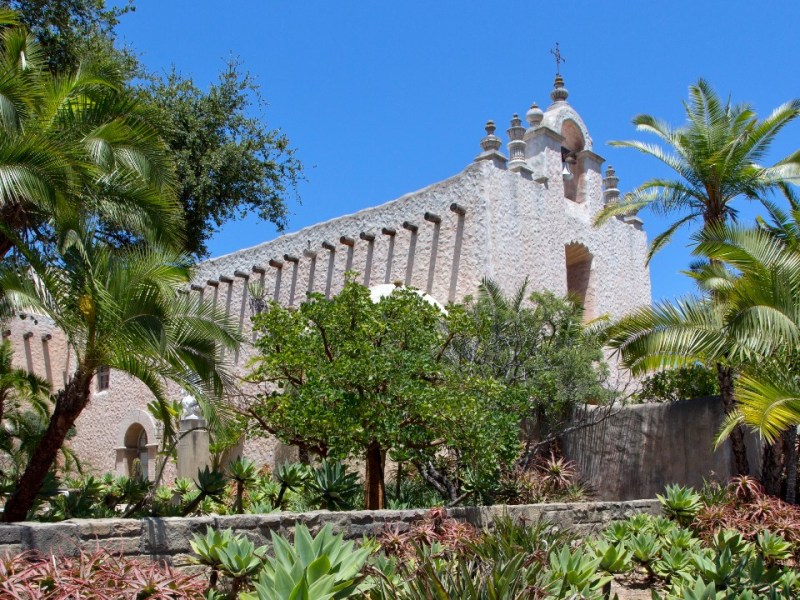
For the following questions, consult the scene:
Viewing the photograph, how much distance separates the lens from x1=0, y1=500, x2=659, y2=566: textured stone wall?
4992mm

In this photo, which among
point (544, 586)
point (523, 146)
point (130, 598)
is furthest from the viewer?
point (523, 146)

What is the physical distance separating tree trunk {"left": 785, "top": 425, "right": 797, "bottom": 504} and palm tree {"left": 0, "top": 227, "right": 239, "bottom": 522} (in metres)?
8.08

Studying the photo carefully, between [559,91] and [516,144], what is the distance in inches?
103

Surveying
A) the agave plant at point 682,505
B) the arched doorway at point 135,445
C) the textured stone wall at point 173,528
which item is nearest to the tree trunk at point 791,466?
the agave plant at point 682,505

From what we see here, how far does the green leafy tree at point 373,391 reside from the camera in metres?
8.99

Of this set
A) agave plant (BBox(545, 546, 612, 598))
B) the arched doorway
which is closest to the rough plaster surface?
the arched doorway

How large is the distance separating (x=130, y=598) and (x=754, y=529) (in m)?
6.89

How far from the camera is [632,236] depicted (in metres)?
19.8

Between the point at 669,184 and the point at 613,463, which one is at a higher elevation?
the point at 669,184

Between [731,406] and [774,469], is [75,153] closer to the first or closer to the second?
[731,406]

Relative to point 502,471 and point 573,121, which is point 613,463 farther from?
point 573,121

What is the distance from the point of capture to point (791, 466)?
11.2 metres

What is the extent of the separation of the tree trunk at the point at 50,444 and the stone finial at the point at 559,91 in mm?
14511

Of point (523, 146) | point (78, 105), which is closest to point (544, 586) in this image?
point (78, 105)
